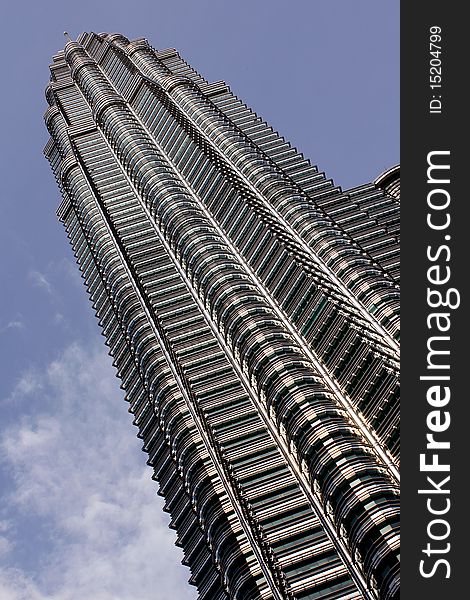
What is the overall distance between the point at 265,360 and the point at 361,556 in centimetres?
2489

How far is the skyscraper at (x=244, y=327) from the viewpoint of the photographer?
69000mm

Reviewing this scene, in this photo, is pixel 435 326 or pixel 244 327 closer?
pixel 435 326

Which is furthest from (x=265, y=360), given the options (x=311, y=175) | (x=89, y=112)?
(x=89, y=112)

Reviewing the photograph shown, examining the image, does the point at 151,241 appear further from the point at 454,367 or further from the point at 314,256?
the point at 454,367

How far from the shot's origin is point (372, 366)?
260 feet

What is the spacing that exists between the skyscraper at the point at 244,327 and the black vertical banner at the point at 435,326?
2727 cm

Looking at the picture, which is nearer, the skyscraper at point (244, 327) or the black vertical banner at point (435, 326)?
the black vertical banner at point (435, 326)

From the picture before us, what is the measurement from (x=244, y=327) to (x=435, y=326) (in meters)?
55.6

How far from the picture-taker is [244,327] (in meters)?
89.4

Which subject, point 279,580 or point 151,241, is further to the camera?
point 151,241

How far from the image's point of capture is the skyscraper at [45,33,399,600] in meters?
69.0

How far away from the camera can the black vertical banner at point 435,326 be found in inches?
1258

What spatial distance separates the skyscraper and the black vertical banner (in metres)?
27.3

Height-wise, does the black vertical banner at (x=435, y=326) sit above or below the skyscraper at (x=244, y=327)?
below
